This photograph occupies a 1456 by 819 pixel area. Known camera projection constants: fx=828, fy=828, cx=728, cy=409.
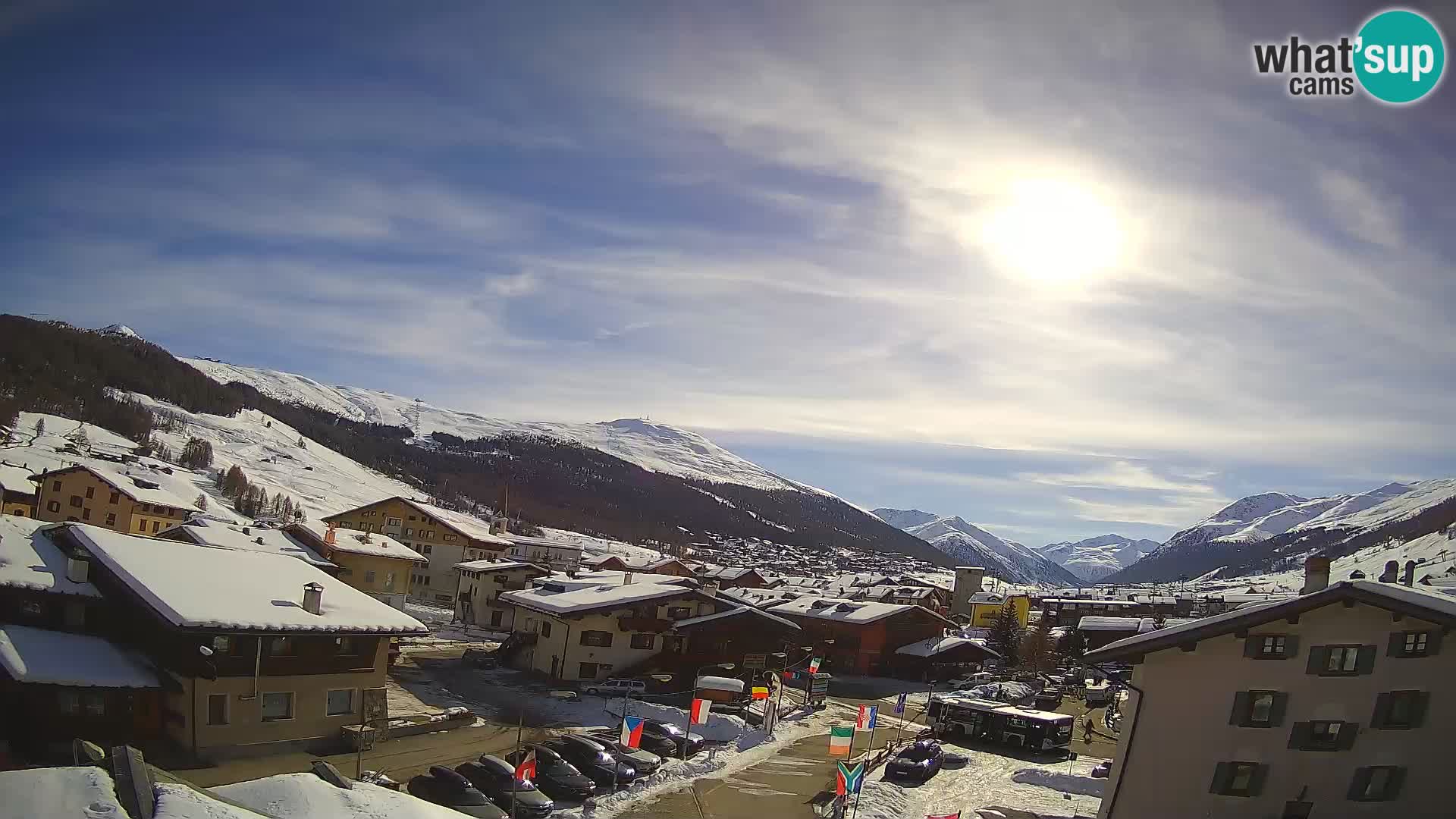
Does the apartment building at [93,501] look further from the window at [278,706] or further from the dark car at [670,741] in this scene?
the dark car at [670,741]

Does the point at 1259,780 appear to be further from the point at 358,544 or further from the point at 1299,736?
the point at 358,544

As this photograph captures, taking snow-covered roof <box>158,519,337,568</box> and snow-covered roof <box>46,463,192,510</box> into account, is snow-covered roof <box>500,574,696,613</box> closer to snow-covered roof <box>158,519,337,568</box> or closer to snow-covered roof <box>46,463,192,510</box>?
snow-covered roof <box>158,519,337,568</box>

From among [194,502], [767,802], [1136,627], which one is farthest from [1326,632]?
[194,502]

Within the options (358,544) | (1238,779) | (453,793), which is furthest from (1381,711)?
(358,544)

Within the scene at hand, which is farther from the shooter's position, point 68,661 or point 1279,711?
point 68,661

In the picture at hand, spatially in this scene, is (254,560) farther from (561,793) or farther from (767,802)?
(767,802)

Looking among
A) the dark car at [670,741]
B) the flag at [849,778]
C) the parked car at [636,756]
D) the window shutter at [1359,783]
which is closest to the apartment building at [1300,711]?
the window shutter at [1359,783]
